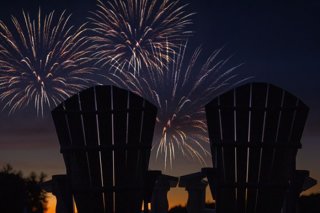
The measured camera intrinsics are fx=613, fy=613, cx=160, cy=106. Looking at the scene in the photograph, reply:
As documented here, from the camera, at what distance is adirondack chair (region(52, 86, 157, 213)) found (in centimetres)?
906

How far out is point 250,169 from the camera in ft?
30.5

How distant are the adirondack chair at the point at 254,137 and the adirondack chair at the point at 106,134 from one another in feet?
3.40

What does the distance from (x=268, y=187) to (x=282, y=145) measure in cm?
68

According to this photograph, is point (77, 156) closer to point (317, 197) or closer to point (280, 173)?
point (280, 173)

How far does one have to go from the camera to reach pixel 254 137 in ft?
30.2

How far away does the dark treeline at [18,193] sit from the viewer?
612 inches

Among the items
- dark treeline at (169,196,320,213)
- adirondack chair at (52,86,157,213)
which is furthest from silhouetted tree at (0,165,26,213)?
adirondack chair at (52,86,157,213)

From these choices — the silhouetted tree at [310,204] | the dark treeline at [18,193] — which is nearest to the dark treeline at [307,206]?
the silhouetted tree at [310,204]

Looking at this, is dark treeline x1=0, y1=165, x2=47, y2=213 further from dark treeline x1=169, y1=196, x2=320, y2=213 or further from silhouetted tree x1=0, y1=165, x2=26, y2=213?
dark treeline x1=169, y1=196, x2=320, y2=213

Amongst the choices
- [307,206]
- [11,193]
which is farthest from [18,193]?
[307,206]

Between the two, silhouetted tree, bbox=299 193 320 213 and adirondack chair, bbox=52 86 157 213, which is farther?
silhouetted tree, bbox=299 193 320 213

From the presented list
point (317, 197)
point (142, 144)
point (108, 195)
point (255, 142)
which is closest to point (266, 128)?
point (255, 142)

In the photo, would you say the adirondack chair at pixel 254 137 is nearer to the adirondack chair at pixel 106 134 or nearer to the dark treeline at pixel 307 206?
the adirondack chair at pixel 106 134

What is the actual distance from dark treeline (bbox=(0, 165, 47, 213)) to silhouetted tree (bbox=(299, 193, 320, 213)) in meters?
7.36
